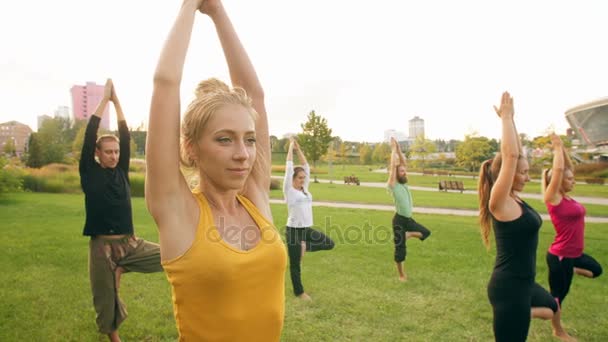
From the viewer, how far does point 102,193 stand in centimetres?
455

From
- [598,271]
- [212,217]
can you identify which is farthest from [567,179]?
[212,217]

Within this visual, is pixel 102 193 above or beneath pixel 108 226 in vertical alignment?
above

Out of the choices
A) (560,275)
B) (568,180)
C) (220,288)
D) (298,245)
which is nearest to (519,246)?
(560,275)

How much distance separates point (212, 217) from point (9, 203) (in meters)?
21.3

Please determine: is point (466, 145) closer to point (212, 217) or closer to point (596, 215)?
point (596, 215)

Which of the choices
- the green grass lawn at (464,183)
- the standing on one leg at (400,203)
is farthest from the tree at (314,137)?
the standing on one leg at (400,203)

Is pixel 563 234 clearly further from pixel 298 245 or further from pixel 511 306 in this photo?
pixel 298 245

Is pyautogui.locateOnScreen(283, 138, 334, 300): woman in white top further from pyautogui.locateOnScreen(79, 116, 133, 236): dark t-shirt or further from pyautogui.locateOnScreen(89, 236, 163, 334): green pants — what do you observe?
pyautogui.locateOnScreen(79, 116, 133, 236): dark t-shirt

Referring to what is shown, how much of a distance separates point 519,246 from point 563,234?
2.35m

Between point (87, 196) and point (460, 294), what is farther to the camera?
point (460, 294)

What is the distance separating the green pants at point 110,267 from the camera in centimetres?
439

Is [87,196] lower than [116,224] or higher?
higher

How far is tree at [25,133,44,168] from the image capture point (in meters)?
37.5

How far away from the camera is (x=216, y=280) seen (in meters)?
1.40
